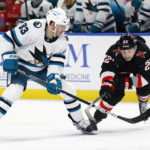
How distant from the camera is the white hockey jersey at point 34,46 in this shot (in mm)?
4281

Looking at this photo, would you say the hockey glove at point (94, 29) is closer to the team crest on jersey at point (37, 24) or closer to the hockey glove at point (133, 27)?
the hockey glove at point (133, 27)

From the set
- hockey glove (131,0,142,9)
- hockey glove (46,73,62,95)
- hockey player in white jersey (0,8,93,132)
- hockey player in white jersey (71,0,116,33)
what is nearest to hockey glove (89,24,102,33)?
hockey player in white jersey (71,0,116,33)

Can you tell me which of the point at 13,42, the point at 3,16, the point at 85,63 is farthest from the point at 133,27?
the point at 13,42

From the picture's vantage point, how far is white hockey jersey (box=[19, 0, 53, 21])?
675 cm

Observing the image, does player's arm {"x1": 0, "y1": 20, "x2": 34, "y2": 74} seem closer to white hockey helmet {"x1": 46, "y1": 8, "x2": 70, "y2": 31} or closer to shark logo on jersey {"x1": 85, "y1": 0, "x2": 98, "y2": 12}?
white hockey helmet {"x1": 46, "y1": 8, "x2": 70, "y2": 31}

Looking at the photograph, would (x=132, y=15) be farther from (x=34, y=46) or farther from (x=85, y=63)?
(x=34, y=46)

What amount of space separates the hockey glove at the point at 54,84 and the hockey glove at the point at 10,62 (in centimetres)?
28

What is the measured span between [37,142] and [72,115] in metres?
0.63

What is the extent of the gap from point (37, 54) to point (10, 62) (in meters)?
0.29

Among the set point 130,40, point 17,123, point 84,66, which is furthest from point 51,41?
point 84,66

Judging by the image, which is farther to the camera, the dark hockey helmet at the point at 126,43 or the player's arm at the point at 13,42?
the dark hockey helmet at the point at 126,43

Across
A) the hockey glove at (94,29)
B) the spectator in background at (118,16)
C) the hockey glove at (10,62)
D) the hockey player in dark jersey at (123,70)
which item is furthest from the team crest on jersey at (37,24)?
the spectator in background at (118,16)

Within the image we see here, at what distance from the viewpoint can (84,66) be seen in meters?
6.32

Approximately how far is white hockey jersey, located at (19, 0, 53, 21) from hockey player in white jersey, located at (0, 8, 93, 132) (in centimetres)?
237
